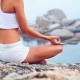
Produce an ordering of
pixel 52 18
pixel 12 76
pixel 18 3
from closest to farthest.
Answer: pixel 12 76 → pixel 18 3 → pixel 52 18

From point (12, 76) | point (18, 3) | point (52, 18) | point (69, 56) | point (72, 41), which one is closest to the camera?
point (12, 76)

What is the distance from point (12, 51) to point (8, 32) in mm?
103

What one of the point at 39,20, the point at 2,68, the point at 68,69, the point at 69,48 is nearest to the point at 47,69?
the point at 68,69

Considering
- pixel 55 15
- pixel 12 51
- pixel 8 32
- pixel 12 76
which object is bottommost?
pixel 12 76

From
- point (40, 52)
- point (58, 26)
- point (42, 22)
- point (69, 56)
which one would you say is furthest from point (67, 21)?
point (40, 52)

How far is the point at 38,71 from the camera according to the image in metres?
1.65

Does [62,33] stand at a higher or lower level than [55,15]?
lower

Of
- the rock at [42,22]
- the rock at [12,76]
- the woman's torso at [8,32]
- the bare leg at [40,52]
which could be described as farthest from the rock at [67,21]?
the rock at [12,76]

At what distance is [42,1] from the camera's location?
266cm

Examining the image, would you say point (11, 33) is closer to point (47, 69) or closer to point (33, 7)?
point (47, 69)

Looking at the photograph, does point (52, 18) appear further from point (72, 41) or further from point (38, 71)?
point (38, 71)

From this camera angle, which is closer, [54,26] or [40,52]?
[40,52]

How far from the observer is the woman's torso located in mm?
1757

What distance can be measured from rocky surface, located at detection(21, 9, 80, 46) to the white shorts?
80cm
